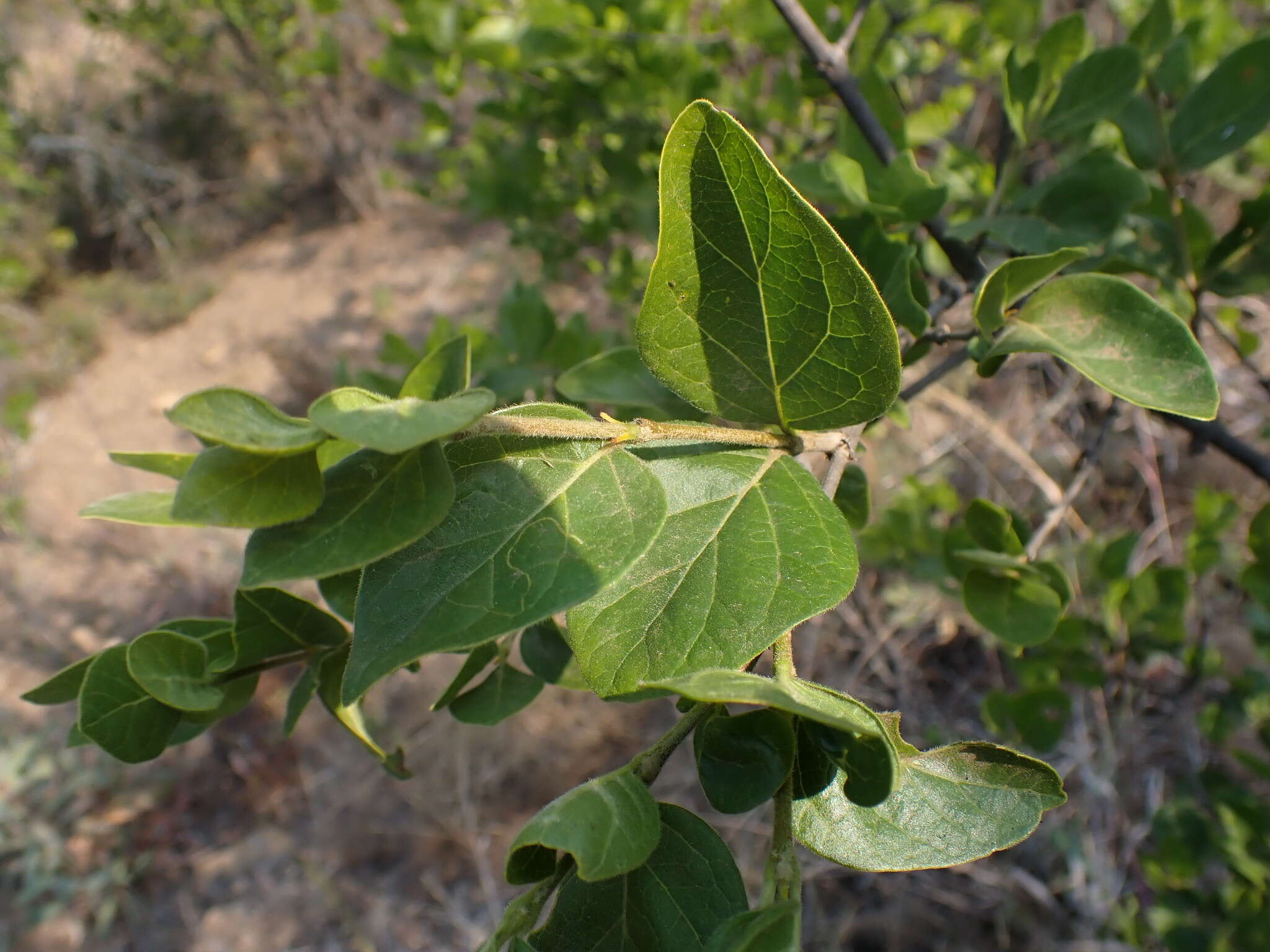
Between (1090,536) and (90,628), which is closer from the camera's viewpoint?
(1090,536)

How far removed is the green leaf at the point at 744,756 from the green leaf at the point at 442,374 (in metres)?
0.35

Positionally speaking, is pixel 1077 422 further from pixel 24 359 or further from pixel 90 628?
pixel 24 359

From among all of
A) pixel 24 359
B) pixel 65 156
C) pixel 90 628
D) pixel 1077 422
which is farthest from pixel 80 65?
pixel 1077 422

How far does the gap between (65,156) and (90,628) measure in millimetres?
5996

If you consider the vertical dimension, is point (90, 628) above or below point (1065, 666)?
below

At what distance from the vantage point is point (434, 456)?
50cm

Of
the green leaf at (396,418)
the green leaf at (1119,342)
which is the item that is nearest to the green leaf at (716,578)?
the green leaf at (396,418)

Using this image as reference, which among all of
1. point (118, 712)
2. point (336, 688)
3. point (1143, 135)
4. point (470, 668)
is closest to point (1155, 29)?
point (1143, 135)

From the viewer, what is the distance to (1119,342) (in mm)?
650

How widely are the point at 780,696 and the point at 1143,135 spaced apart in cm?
108

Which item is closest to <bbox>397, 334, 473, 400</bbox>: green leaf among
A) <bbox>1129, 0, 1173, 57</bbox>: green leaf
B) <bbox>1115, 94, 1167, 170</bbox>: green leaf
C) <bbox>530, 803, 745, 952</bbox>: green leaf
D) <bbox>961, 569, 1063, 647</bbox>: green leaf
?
<bbox>530, 803, 745, 952</bbox>: green leaf

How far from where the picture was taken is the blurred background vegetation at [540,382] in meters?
1.58

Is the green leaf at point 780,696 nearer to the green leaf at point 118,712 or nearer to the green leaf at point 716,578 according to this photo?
the green leaf at point 716,578

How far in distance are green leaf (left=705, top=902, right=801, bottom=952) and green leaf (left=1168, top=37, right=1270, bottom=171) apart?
3.59ft
